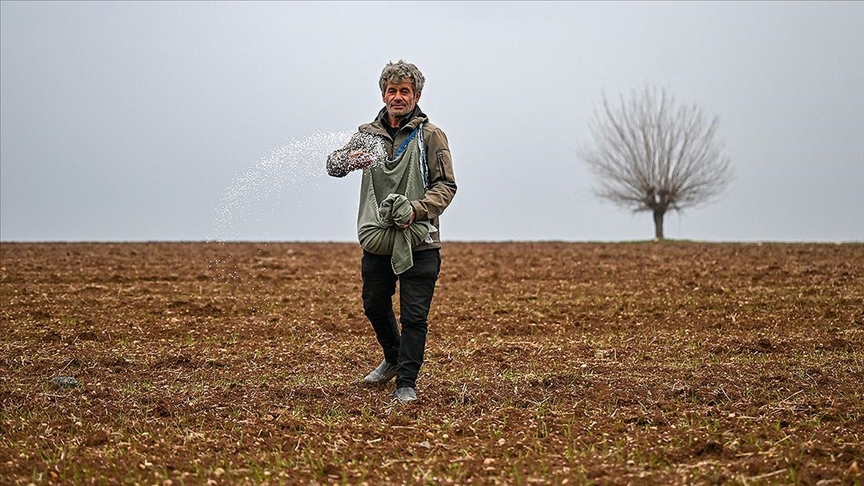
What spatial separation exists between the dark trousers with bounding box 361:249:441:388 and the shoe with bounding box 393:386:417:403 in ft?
0.10

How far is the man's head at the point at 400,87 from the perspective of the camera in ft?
19.5

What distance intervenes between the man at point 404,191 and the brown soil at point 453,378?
64cm

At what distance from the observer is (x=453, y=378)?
746 cm

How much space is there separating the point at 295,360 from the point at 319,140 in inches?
101

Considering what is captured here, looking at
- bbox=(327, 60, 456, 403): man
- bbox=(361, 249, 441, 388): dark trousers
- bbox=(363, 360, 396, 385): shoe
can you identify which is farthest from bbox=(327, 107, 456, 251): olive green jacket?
bbox=(363, 360, 396, 385): shoe

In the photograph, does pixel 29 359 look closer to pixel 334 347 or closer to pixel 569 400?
pixel 334 347

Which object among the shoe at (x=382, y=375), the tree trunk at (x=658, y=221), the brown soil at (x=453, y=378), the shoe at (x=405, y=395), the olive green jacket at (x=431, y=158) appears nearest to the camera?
the brown soil at (x=453, y=378)

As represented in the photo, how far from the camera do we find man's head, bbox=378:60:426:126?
5.94 m

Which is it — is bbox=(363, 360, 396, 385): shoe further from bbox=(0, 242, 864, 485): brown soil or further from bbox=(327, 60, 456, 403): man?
bbox=(327, 60, 456, 403): man

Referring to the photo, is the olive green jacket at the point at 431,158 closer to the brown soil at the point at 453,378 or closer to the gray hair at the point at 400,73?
the gray hair at the point at 400,73

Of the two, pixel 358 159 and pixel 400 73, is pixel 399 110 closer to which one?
pixel 400 73

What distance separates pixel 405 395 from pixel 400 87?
76.6 inches

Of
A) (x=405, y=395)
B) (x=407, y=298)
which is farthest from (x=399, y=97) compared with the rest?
(x=405, y=395)

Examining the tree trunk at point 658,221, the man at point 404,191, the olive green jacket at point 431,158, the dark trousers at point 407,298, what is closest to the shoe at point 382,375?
the dark trousers at point 407,298
